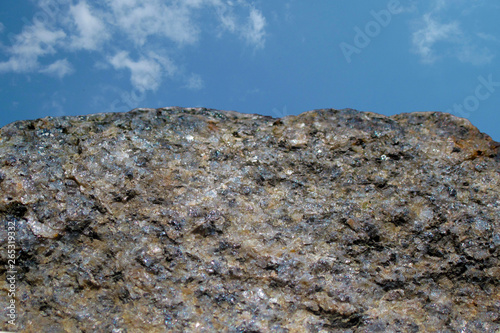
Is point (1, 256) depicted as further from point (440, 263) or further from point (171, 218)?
point (440, 263)

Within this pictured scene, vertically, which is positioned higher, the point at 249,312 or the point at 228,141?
the point at 228,141

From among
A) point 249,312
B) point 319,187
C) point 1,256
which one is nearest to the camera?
point 249,312

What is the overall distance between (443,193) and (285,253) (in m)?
1.31

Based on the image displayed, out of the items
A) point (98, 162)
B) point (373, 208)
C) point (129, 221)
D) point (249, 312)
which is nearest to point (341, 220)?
point (373, 208)

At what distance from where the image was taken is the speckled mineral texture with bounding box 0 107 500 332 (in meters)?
2.96

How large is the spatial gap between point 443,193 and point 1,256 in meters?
3.29

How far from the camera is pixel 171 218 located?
3143mm

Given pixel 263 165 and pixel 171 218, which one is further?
pixel 263 165

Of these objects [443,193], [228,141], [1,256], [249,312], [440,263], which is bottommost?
[249,312]

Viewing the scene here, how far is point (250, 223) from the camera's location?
316cm

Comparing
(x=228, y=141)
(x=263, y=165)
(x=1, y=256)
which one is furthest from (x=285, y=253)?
(x=1, y=256)

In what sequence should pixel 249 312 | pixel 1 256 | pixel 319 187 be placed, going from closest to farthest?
pixel 249 312 < pixel 1 256 < pixel 319 187

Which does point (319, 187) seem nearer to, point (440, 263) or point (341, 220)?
point (341, 220)

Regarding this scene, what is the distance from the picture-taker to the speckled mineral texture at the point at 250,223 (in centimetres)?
296
